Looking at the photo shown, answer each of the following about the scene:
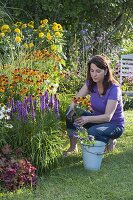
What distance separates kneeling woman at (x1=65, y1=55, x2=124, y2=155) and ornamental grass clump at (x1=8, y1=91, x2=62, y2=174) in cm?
32

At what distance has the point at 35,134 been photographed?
4043mm

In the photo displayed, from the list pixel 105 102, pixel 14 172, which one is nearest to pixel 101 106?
pixel 105 102

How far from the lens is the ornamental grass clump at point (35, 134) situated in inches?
159

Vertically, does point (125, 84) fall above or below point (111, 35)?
below

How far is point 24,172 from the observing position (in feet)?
12.3

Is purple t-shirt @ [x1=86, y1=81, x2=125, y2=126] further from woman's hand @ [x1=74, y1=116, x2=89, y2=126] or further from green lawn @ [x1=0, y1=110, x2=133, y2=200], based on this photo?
green lawn @ [x1=0, y1=110, x2=133, y2=200]

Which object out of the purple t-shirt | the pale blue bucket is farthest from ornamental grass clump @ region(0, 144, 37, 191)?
the purple t-shirt

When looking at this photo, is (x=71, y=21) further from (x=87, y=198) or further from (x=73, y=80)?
(x=87, y=198)

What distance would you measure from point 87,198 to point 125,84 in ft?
12.8

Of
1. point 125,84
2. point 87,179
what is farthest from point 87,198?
point 125,84

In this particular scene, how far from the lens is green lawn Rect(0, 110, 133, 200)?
3689 millimetres

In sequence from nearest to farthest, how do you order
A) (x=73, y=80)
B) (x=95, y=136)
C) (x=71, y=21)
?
(x=95, y=136), (x=73, y=80), (x=71, y=21)

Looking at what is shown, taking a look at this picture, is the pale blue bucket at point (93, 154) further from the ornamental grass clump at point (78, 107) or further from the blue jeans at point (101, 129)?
the ornamental grass clump at point (78, 107)

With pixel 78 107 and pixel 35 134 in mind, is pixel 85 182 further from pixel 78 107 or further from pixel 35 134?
pixel 78 107
